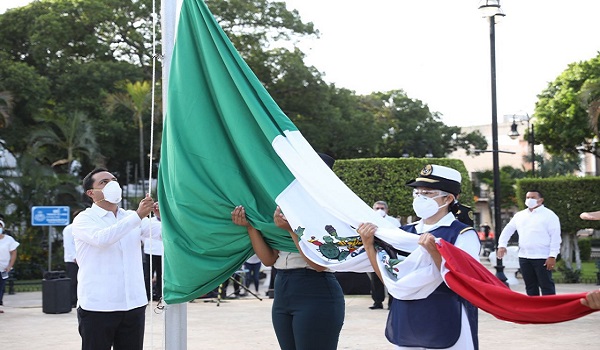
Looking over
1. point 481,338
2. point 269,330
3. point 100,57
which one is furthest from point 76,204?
point 481,338

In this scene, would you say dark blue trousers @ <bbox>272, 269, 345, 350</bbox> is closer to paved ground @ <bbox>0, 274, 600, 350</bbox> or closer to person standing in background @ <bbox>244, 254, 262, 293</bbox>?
paved ground @ <bbox>0, 274, 600, 350</bbox>

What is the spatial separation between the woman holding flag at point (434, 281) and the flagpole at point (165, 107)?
164 cm

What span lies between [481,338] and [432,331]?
20.3 ft

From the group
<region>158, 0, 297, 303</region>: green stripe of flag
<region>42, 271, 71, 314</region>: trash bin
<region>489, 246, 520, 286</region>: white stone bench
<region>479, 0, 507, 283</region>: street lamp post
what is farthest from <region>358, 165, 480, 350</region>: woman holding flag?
<region>489, 246, 520, 286</region>: white stone bench

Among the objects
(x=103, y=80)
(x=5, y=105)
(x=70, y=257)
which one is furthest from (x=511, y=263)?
(x=103, y=80)

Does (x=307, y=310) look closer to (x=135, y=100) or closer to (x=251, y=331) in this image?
(x=251, y=331)

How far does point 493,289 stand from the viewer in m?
4.18

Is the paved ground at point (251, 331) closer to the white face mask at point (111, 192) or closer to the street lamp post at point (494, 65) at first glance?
the white face mask at point (111, 192)

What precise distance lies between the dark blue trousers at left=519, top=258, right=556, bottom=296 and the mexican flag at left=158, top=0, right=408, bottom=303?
7.84 metres

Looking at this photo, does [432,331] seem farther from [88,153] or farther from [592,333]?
[88,153]

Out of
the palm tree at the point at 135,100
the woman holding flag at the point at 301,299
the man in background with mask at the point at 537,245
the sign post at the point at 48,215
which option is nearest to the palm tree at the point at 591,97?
the man in background with mask at the point at 537,245

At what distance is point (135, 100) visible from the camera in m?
28.0

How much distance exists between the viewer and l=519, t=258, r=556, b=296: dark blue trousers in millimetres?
12070

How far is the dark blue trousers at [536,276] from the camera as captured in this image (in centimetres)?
1207
